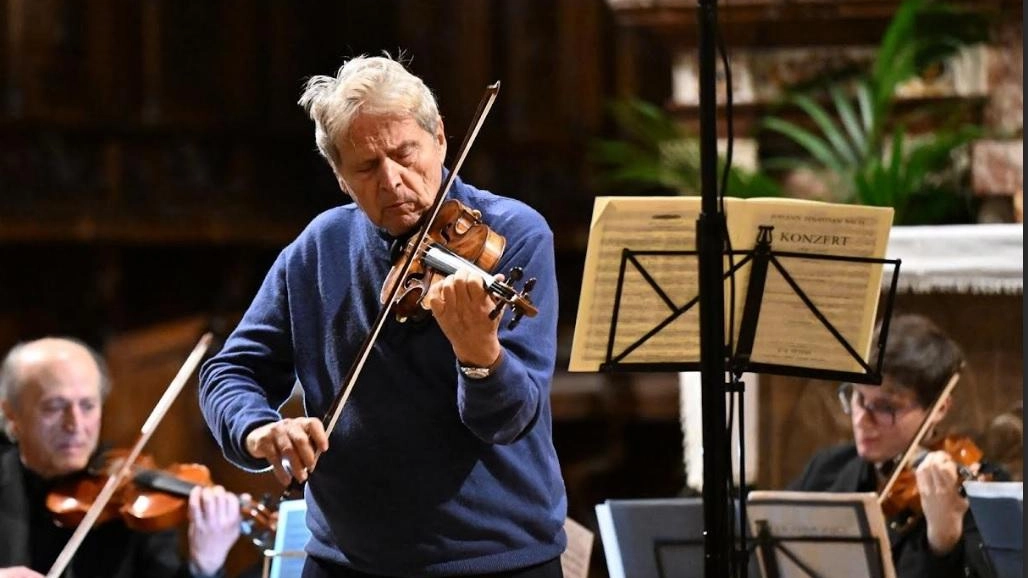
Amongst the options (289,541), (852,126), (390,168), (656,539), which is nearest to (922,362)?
(656,539)

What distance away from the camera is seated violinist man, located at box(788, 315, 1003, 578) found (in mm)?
3422

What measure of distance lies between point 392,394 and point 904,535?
1.65 meters

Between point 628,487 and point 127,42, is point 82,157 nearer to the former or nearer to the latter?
point 127,42

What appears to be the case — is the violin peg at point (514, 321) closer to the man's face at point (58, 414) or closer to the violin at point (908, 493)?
the violin at point (908, 493)

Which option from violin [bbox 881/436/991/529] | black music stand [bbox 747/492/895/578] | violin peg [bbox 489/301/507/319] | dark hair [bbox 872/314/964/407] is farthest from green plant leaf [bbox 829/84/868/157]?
violin peg [bbox 489/301/507/319]

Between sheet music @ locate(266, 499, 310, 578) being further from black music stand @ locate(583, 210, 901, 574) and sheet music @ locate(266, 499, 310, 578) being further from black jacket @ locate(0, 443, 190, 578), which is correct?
black music stand @ locate(583, 210, 901, 574)

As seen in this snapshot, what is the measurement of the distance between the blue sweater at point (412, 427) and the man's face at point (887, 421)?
149 cm

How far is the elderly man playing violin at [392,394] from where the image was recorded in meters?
2.25

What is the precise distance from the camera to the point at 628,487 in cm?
642

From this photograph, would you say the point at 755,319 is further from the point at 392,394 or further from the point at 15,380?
the point at 15,380

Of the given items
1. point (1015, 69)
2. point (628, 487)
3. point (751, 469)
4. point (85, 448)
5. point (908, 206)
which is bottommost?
point (628, 487)

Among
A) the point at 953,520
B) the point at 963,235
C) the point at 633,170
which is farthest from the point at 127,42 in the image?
the point at 953,520

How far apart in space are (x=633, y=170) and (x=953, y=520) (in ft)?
5.84

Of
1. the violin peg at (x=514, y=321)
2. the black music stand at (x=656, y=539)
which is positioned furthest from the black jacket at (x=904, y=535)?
the violin peg at (x=514, y=321)
